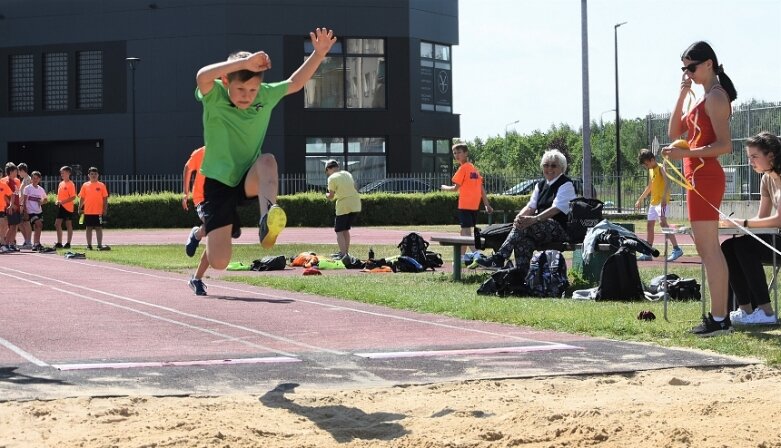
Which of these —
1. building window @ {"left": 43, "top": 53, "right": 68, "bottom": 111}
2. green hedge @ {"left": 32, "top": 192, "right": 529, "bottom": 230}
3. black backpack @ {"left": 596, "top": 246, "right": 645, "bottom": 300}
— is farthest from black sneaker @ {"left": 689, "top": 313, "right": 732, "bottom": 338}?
building window @ {"left": 43, "top": 53, "right": 68, "bottom": 111}

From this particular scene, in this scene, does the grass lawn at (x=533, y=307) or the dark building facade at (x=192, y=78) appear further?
the dark building facade at (x=192, y=78)

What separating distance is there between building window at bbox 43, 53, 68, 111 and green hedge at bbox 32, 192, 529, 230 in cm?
1369

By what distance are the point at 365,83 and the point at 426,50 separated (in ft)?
11.7

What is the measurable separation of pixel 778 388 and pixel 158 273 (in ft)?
41.5

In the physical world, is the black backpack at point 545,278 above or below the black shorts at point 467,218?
below

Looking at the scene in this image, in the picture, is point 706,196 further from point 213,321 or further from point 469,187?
point 469,187

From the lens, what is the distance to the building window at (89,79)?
53.6m

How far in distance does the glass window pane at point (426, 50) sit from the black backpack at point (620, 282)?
42.6m

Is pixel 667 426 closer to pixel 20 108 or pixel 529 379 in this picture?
pixel 529 379

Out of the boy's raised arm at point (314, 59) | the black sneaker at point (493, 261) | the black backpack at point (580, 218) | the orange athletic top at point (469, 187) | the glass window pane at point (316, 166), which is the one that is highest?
the glass window pane at point (316, 166)

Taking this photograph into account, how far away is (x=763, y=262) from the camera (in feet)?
34.3

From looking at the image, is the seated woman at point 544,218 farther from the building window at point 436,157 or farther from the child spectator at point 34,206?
the building window at point 436,157

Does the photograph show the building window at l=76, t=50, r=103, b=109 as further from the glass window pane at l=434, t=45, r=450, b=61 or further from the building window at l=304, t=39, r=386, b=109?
the glass window pane at l=434, t=45, r=450, b=61

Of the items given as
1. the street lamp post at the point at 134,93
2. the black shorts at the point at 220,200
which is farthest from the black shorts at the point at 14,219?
the street lamp post at the point at 134,93
